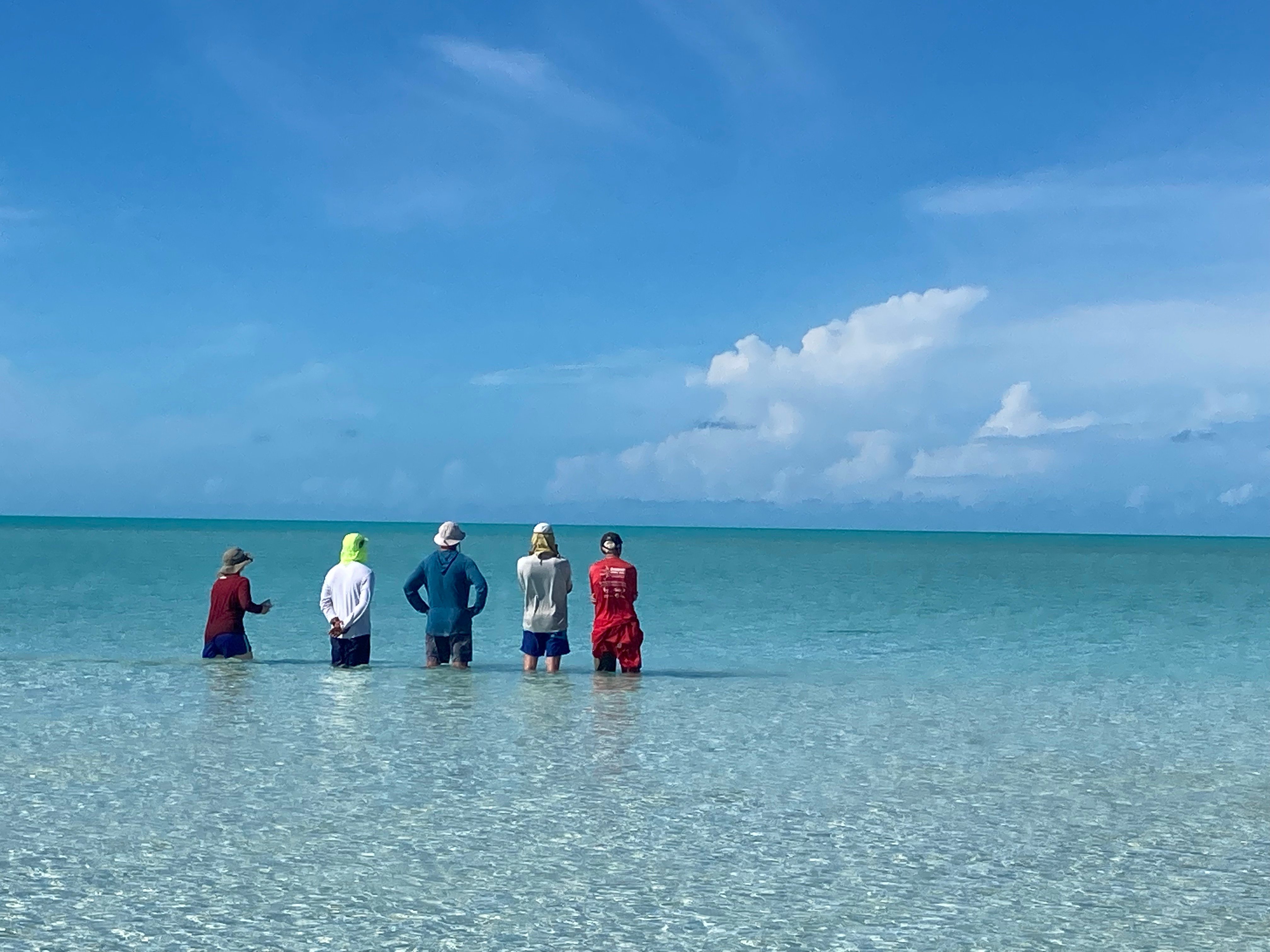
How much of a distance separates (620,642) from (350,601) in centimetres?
329

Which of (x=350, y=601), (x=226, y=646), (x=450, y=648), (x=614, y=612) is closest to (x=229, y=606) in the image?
(x=226, y=646)

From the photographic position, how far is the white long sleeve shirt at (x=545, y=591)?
608 inches

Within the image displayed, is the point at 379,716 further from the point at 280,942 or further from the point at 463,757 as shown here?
the point at 280,942

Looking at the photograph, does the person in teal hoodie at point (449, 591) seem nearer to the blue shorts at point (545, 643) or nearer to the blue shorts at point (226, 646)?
the blue shorts at point (545, 643)

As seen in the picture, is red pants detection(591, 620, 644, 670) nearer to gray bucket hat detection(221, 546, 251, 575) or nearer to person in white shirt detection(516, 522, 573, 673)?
person in white shirt detection(516, 522, 573, 673)

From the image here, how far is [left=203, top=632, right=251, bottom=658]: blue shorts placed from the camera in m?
16.7

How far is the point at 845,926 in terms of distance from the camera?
20.6 feet

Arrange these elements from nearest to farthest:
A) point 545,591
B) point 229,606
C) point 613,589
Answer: point 613,589 < point 545,591 < point 229,606

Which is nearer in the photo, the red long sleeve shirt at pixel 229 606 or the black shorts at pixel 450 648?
the red long sleeve shirt at pixel 229 606

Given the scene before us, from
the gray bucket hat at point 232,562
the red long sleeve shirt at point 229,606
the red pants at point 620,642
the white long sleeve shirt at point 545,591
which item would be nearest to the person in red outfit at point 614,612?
the red pants at point 620,642

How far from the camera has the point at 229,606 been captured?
16375 mm

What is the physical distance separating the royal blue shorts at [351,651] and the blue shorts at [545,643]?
7.12 ft

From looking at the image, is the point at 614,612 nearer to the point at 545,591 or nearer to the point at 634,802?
the point at 545,591

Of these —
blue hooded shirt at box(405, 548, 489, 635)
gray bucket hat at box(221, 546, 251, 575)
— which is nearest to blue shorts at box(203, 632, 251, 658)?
gray bucket hat at box(221, 546, 251, 575)
